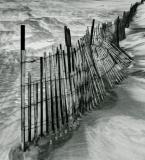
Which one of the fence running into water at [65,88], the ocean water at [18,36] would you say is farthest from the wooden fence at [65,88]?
the ocean water at [18,36]

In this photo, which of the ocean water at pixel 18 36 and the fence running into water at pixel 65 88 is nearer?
the fence running into water at pixel 65 88

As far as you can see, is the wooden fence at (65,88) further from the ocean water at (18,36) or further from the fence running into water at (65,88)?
the ocean water at (18,36)

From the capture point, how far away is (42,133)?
3633 millimetres

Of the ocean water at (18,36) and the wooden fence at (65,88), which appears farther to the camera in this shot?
the ocean water at (18,36)

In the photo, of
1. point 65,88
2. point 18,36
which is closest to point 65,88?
point 65,88

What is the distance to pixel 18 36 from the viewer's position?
1066cm

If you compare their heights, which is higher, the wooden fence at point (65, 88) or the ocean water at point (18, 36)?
the wooden fence at point (65, 88)

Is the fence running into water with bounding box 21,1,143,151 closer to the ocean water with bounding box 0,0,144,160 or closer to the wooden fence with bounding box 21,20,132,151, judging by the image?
the wooden fence with bounding box 21,20,132,151

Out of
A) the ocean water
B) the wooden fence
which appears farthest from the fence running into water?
the ocean water

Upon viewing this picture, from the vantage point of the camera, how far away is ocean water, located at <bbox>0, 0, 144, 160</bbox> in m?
4.61

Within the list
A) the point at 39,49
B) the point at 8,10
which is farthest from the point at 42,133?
the point at 8,10

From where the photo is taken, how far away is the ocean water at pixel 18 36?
461 cm

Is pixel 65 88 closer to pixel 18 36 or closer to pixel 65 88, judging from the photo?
pixel 65 88

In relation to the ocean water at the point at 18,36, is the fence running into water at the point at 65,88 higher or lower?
higher
